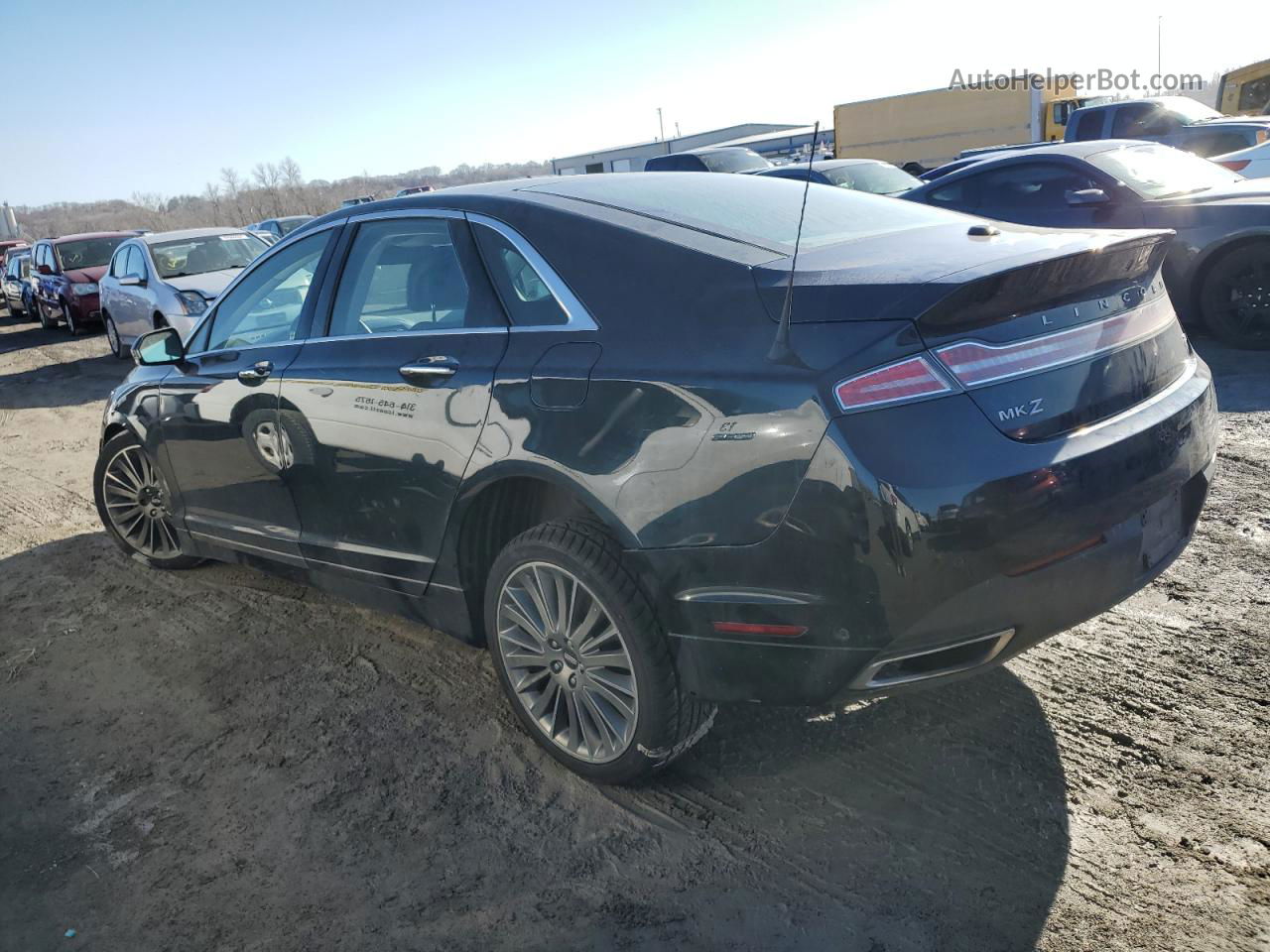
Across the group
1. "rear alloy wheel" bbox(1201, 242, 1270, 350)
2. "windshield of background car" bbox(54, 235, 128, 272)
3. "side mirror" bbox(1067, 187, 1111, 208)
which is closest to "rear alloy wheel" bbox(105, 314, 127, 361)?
"windshield of background car" bbox(54, 235, 128, 272)

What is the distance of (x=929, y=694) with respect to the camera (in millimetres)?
3279

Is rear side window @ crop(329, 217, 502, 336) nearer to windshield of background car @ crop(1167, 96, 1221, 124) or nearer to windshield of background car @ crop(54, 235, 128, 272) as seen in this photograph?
windshield of background car @ crop(1167, 96, 1221, 124)

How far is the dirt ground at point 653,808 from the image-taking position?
2.39 metres

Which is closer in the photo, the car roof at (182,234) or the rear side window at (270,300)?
the rear side window at (270,300)

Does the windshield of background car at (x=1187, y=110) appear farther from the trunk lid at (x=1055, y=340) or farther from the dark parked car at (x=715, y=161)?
the trunk lid at (x=1055, y=340)

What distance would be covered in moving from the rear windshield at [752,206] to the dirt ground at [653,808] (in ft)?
5.07

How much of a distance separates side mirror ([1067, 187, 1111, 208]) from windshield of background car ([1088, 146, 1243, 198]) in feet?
0.90

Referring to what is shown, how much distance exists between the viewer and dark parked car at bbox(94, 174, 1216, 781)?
7.52 feet

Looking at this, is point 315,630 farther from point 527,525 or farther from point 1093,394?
point 1093,394

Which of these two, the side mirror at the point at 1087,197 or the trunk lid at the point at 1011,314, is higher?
the trunk lid at the point at 1011,314

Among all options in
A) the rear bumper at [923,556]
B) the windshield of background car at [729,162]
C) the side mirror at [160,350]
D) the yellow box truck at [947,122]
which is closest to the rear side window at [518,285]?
the rear bumper at [923,556]

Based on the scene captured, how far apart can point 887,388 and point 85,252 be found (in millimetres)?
18751

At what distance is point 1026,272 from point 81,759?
11.2 feet

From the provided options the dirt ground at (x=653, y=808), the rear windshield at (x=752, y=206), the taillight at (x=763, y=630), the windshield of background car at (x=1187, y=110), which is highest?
the rear windshield at (x=752, y=206)
